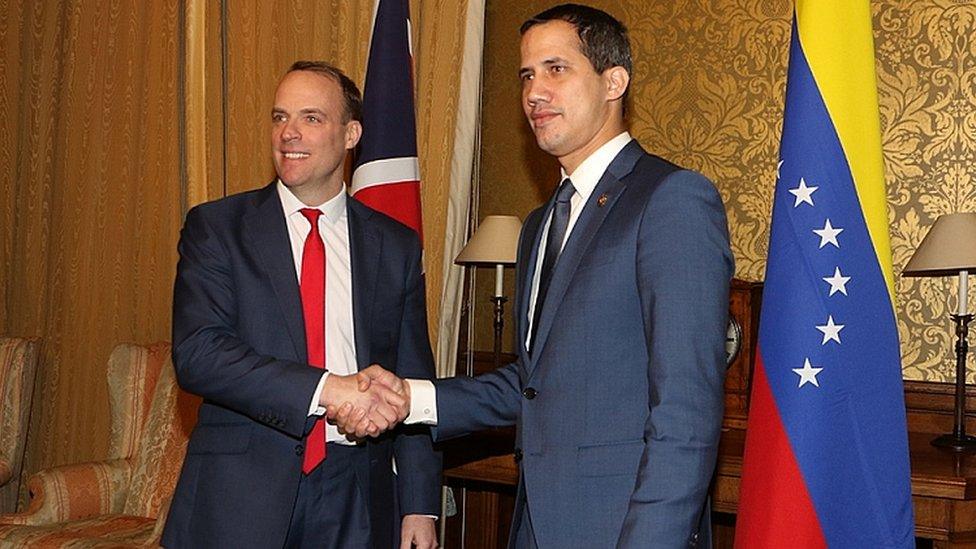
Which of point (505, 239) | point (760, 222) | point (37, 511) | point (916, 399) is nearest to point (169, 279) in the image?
point (37, 511)

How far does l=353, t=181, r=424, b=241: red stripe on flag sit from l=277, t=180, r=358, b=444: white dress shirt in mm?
1021

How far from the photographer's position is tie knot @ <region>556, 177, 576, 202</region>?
8.28ft

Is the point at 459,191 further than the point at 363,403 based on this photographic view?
Yes

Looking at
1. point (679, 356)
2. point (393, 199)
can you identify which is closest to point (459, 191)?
point (393, 199)

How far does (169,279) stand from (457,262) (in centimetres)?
170

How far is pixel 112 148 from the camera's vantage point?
231 inches

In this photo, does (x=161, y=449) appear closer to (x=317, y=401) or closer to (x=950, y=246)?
(x=317, y=401)

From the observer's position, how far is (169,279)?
566 cm

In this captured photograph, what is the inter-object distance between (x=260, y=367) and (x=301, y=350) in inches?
5.1

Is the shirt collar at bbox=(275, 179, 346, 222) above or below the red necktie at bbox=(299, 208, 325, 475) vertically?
above

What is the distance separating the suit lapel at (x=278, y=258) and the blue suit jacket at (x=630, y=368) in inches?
26.8

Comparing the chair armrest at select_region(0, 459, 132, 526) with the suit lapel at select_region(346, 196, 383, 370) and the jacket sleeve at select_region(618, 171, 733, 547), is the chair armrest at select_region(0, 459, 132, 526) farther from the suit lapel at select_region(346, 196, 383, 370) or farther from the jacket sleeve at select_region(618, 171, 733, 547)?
the jacket sleeve at select_region(618, 171, 733, 547)

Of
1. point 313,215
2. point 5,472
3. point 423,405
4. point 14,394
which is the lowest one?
point 5,472

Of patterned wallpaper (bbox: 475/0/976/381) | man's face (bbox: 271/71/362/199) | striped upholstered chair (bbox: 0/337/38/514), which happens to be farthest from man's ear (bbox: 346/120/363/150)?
striped upholstered chair (bbox: 0/337/38/514)
